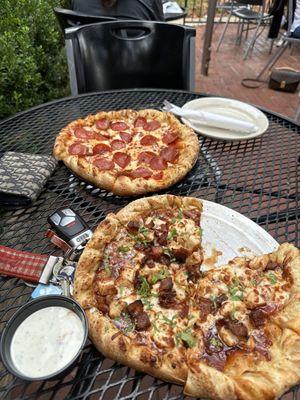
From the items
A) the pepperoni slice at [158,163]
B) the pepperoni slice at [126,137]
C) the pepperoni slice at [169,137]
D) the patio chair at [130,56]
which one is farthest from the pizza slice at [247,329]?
the patio chair at [130,56]

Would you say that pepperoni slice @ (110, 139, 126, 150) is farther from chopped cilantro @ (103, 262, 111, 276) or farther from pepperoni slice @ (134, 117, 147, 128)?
chopped cilantro @ (103, 262, 111, 276)

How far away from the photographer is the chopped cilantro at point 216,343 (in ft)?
4.22

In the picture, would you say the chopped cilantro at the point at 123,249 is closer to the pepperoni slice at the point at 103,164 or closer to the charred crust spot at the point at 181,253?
the charred crust spot at the point at 181,253

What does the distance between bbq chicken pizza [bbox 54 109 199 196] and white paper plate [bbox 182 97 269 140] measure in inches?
4.2

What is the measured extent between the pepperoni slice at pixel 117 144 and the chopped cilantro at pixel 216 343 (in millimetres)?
1462

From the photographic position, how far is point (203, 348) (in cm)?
128

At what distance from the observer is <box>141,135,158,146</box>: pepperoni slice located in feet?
7.84

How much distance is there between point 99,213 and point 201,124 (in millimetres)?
1023

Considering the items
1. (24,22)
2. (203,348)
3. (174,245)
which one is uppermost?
(24,22)

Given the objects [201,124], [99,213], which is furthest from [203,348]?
[201,124]

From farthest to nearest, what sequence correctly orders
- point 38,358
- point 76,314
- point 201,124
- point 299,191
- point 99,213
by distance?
1. point 201,124
2. point 299,191
3. point 99,213
4. point 76,314
5. point 38,358

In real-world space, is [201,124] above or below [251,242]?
above

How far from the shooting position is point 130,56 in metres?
3.27

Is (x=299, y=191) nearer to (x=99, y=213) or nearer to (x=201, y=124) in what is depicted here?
(x=201, y=124)
